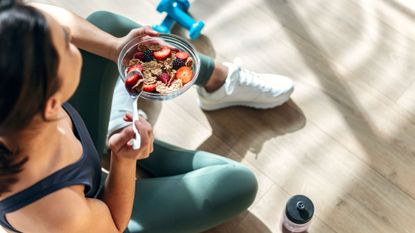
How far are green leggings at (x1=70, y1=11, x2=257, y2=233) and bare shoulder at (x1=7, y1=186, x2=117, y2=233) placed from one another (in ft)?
0.74

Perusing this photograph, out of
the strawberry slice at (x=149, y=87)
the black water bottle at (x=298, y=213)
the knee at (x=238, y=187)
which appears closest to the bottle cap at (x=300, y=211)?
the black water bottle at (x=298, y=213)

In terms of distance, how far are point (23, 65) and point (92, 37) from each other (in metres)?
0.51

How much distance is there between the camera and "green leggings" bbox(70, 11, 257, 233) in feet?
3.02

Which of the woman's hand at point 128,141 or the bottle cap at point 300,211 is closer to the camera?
the woman's hand at point 128,141

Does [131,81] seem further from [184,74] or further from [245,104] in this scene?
[245,104]

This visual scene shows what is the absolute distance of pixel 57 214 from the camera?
645 mm

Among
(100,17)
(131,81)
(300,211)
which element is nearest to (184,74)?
(131,81)

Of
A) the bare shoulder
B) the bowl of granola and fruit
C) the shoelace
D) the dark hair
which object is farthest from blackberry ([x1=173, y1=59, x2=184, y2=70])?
the dark hair

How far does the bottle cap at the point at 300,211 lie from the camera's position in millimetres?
1043

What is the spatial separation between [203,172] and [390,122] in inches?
21.9

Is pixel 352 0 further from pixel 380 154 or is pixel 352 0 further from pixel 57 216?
pixel 57 216

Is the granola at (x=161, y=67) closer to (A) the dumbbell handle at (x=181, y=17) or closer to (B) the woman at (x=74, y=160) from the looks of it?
(B) the woman at (x=74, y=160)

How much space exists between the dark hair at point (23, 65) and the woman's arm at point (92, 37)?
459mm

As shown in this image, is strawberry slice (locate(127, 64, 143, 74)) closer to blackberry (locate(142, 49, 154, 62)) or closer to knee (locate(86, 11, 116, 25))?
blackberry (locate(142, 49, 154, 62))
